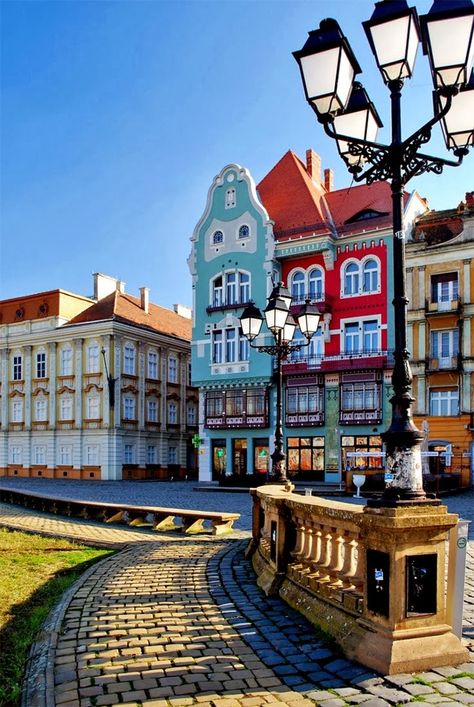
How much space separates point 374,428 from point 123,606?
29.1 m

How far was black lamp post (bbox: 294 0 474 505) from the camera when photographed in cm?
545

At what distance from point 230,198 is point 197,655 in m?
37.4

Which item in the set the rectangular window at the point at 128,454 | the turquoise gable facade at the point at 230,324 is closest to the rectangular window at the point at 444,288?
the turquoise gable facade at the point at 230,324

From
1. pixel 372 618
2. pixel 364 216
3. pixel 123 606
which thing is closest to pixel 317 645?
pixel 372 618

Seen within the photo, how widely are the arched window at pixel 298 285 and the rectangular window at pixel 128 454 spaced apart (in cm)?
1627

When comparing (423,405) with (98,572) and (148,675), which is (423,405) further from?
(148,675)

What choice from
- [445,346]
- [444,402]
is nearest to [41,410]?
[444,402]

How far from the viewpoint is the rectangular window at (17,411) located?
166 feet

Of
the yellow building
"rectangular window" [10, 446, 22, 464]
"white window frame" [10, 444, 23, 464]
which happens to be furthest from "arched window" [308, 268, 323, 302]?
"rectangular window" [10, 446, 22, 464]

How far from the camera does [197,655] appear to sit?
5559mm

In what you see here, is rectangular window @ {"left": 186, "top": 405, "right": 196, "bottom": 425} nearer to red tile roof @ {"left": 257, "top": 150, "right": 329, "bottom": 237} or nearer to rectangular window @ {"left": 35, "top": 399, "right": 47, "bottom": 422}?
rectangular window @ {"left": 35, "top": 399, "right": 47, "bottom": 422}

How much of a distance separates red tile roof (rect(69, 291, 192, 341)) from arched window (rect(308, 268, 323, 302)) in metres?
14.4

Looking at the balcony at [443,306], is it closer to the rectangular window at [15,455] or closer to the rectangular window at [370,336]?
the rectangular window at [370,336]

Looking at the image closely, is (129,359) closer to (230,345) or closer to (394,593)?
(230,345)
